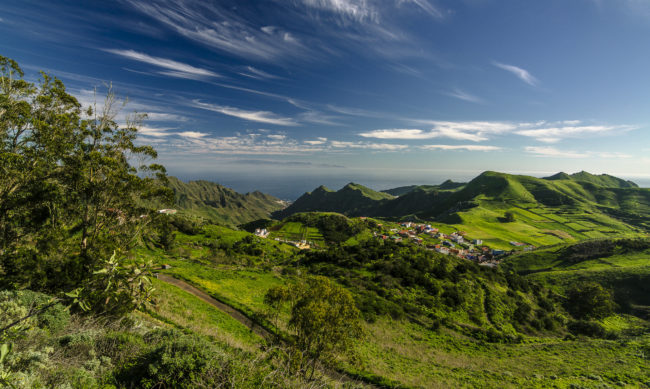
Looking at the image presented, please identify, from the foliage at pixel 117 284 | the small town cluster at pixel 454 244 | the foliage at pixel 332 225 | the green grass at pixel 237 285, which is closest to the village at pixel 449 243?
the small town cluster at pixel 454 244

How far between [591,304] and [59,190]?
8643cm

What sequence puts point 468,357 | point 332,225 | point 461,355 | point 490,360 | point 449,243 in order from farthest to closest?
point 332,225 → point 449,243 → point 461,355 → point 468,357 → point 490,360

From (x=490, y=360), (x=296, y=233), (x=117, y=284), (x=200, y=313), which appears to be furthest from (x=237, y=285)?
(x=296, y=233)

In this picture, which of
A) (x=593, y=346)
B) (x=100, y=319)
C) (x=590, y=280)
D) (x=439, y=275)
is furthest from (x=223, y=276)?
(x=590, y=280)

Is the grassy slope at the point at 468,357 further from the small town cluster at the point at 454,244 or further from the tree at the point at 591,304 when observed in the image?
the small town cluster at the point at 454,244

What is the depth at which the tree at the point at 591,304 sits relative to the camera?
158 feet

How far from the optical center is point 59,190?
61.8 feet

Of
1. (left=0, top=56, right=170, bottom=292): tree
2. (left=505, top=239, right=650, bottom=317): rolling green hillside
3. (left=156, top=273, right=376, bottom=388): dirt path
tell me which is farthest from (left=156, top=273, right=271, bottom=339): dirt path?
(left=505, top=239, right=650, bottom=317): rolling green hillside

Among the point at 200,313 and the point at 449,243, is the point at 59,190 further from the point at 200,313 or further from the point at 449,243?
the point at 449,243

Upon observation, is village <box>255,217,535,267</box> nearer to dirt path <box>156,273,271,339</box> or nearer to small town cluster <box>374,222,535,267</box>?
small town cluster <box>374,222,535,267</box>

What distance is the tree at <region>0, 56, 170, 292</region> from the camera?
15.3m

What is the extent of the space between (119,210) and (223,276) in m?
23.1

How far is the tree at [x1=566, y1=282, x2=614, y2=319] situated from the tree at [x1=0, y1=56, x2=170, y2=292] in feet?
260

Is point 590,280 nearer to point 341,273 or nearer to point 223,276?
point 341,273
